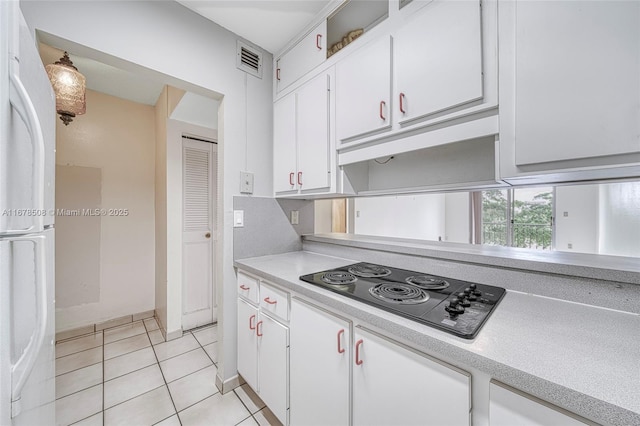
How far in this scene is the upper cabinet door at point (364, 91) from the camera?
1276mm

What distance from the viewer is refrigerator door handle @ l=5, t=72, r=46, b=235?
625 mm

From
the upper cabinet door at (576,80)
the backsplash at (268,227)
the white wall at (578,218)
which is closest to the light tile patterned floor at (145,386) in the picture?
the backsplash at (268,227)

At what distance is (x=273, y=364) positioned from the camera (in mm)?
1390

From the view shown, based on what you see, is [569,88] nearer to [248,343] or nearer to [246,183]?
[246,183]

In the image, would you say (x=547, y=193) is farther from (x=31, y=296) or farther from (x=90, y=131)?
(x=90, y=131)

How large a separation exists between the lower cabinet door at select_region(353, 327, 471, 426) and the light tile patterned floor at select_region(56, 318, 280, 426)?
0.86 m

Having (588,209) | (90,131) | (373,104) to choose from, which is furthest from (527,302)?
(588,209)

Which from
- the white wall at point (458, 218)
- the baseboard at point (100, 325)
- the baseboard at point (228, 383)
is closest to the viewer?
the baseboard at point (228, 383)

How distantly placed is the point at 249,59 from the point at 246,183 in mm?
959

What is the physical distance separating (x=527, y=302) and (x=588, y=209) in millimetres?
4976

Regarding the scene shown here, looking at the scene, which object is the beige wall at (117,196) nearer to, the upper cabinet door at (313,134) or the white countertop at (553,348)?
the upper cabinet door at (313,134)

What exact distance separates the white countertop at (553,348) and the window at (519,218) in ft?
14.9

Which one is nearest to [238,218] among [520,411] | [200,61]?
[200,61]

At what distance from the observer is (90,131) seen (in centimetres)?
257
